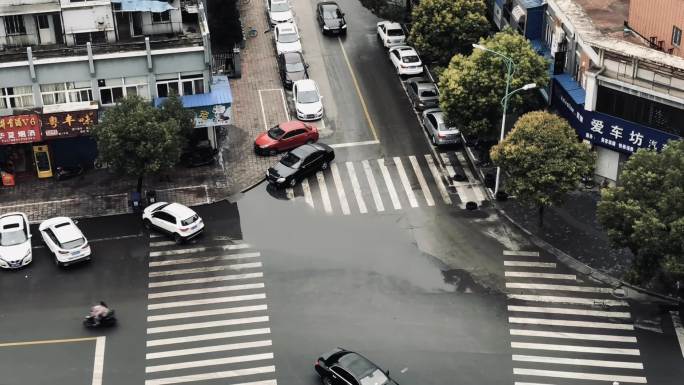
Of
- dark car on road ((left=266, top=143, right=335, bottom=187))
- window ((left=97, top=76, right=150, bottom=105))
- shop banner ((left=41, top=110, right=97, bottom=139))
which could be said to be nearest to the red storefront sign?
shop banner ((left=41, top=110, right=97, bottom=139))

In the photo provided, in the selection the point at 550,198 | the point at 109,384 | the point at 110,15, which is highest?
the point at 110,15

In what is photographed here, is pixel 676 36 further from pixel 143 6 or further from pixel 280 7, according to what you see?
pixel 280 7

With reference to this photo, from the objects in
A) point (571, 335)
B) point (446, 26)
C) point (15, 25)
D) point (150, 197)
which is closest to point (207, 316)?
point (150, 197)

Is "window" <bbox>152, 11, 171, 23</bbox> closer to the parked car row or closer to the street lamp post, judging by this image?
the parked car row

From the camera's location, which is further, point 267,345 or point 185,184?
point 185,184

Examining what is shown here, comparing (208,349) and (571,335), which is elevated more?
(208,349)

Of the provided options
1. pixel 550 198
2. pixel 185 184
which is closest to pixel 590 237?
pixel 550 198

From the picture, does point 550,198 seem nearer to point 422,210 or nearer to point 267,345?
point 422,210
